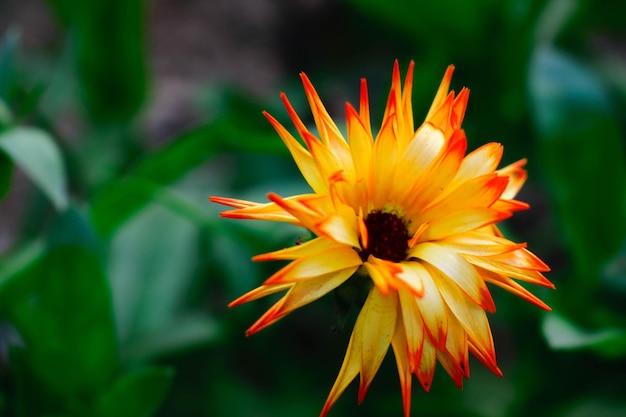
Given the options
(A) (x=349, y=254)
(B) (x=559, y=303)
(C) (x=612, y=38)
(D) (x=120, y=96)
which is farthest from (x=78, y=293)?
(C) (x=612, y=38)

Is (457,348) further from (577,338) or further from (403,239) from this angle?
(577,338)

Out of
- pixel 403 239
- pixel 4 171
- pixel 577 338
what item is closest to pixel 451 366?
pixel 403 239

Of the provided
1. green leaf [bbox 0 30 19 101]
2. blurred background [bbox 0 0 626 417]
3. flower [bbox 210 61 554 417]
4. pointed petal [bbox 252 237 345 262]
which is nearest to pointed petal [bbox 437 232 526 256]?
flower [bbox 210 61 554 417]

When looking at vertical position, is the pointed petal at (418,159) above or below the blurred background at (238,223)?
above

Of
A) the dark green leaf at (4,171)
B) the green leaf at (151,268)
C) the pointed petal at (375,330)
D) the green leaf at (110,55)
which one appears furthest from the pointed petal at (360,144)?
the green leaf at (110,55)

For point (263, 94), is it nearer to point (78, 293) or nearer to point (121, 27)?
point (121, 27)

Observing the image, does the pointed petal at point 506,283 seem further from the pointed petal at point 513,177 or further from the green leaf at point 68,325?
Result: the green leaf at point 68,325

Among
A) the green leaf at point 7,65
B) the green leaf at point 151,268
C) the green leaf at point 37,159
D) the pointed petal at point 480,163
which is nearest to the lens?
the pointed petal at point 480,163

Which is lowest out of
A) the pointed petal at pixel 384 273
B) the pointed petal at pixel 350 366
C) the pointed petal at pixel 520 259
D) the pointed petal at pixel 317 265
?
the pointed petal at pixel 350 366

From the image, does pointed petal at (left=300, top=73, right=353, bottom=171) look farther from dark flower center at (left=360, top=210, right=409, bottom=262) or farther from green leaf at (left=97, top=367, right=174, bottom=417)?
green leaf at (left=97, top=367, right=174, bottom=417)
